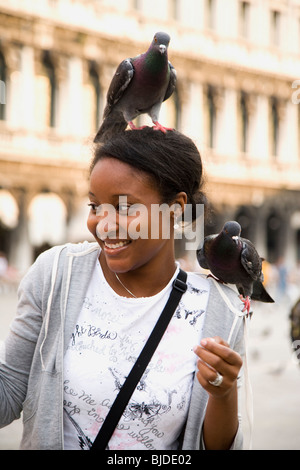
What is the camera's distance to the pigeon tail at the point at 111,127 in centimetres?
149

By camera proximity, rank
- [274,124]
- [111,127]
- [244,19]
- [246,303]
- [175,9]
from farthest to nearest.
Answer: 1. [274,124]
2. [244,19]
3. [175,9]
4. [111,127]
5. [246,303]

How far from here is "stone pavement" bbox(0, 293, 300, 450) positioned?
13.1ft

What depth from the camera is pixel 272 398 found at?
16.6ft

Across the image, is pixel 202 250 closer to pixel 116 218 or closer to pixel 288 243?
pixel 116 218

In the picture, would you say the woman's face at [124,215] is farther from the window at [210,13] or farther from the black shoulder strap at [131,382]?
the window at [210,13]

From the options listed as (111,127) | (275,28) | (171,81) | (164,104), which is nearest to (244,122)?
(275,28)

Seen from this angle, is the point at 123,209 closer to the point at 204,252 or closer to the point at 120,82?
the point at 204,252

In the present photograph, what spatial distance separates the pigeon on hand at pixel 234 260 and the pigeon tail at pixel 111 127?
1.15 feet

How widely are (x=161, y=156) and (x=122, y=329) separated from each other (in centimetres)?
40

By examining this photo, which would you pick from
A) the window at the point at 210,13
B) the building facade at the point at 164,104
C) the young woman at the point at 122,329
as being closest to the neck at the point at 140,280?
the young woman at the point at 122,329

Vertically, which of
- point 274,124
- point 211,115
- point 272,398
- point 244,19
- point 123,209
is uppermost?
point 244,19

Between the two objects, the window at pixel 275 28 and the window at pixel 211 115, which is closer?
the window at pixel 211 115
